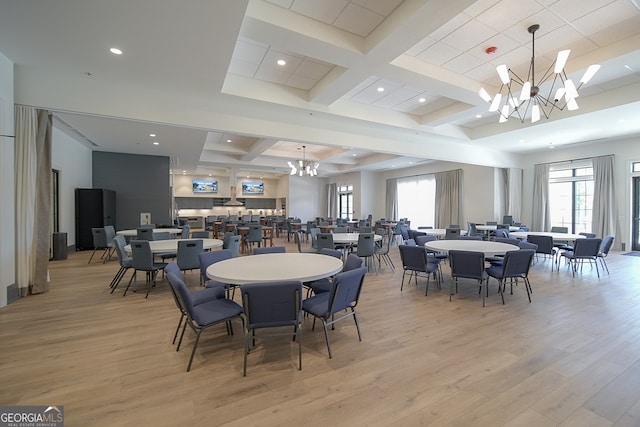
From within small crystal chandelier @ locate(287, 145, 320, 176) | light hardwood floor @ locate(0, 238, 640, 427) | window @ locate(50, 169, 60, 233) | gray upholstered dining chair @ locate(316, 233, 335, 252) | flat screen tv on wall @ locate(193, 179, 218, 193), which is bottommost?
light hardwood floor @ locate(0, 238, 640, 427)

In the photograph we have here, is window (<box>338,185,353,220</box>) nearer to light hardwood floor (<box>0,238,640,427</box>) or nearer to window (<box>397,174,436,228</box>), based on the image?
window (<box>397,174,436,228</box>)

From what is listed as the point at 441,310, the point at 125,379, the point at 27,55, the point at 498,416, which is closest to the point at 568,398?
the point at 498,416

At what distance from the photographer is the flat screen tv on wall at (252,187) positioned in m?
18.0

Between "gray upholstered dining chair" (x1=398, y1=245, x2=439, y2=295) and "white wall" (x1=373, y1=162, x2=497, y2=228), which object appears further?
"white wall" (x1=373, y1=162, x2=497, y2=228)

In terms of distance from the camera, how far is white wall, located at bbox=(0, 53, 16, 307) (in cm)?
385

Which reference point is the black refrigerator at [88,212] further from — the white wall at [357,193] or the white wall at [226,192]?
the white wall at [357,193]

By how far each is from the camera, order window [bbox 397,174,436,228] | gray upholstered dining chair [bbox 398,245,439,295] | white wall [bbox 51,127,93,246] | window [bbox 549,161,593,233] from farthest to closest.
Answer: window [bbox 397,174,436,228] → window [bbox 549,161,593,233] → white wall [bbox 51,127,93,246] → gray upholstered dining chair [bbox 398,245,439,295]

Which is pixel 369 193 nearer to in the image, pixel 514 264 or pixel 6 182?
pixel 514 264

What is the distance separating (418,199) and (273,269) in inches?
505

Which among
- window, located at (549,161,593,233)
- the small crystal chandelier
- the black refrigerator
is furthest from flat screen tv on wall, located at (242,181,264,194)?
window, located at (549,161,593,233)

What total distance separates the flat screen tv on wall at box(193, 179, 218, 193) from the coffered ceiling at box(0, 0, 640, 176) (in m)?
9.27

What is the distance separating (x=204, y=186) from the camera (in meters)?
16.9

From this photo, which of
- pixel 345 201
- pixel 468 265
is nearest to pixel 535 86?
pixel 468 265

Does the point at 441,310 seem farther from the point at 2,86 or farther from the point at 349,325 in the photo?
the point at 2,86
